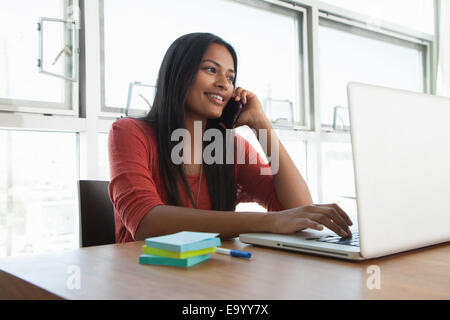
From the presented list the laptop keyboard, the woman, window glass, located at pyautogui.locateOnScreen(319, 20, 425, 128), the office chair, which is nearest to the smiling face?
the woman

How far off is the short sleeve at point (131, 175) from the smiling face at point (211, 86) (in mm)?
252

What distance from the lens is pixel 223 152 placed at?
1.56 metres

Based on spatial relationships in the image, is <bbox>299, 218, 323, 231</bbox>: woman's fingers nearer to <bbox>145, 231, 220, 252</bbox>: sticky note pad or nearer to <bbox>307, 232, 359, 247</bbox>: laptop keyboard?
<bbox>307, 232, 359, 247</bbox>: laptop keyboard

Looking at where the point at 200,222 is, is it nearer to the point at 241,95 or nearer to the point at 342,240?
the point at 342,240

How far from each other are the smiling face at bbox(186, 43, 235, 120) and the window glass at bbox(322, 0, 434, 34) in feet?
6.39

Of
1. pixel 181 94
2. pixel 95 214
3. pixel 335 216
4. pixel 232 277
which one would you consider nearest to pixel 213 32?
pixel 181 94

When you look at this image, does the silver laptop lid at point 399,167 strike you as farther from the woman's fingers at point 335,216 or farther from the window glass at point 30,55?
the window glass at point 30,55

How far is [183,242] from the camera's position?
2.26ft

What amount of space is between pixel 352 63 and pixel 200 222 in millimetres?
2676

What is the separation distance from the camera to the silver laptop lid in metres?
0.67

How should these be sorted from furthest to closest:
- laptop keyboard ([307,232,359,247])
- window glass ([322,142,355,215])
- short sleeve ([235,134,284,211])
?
1. window glass ([322,142,355,215])
2. short sleeve ([235,134,284,211])
3. laptop keyboard ([307,232,359,247])

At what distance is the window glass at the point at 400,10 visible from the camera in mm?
3295

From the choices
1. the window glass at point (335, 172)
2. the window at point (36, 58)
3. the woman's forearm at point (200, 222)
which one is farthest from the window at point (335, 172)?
the woman's forearm at point (200, 222)
